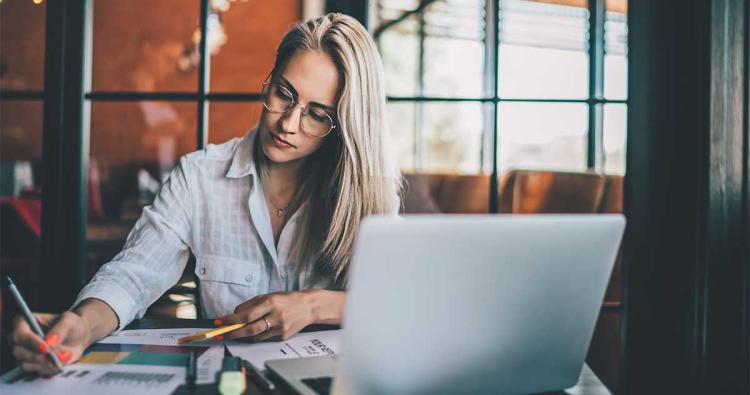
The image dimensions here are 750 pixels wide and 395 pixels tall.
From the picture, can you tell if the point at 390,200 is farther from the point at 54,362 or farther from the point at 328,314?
the point at 54,362

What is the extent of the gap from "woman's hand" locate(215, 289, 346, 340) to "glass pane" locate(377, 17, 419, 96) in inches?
225

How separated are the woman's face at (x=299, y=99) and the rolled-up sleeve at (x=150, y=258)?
242 mm

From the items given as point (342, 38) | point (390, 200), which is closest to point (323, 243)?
point (390, 200)

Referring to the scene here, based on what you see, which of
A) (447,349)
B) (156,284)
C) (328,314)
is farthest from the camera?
(156,284)

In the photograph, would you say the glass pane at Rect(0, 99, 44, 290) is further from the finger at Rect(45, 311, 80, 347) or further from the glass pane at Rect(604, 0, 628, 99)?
the glass pane at Rect(604, 0, 628, 99)

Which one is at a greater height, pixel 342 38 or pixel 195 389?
pixel 342 38

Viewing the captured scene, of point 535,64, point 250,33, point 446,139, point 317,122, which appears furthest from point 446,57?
point 317,122

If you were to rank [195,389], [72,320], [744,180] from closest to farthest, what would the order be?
1. [195,389]
2. [72,320]
3. [744,180]

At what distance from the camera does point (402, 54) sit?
7.15m

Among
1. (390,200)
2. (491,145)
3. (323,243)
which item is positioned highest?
A: (491,145)

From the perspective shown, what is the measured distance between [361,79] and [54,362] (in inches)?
34.4

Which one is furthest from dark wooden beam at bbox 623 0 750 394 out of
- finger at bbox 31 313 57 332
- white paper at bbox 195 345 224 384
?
finger at bbox 31 313 57 332

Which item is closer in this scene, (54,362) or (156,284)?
(54,362)

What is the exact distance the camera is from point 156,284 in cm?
137
